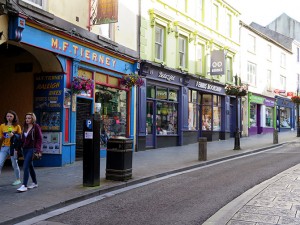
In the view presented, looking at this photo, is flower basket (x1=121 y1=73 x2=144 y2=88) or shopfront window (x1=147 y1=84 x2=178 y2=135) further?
shopfront window (x1=147 y1=84 x2=178 y2=135)

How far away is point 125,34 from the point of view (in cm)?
1581

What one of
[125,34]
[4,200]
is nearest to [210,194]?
[4,200]

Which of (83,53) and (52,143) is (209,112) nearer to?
(83,53)

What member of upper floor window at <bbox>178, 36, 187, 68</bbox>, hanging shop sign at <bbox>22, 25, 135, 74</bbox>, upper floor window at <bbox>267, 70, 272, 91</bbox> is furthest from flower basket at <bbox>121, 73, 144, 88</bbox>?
upper floor window at <bbox>267, 70, 272, 91</bbox>

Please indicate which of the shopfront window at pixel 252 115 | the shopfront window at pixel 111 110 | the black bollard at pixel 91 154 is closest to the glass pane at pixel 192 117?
the shopfront window at pixel 111 110

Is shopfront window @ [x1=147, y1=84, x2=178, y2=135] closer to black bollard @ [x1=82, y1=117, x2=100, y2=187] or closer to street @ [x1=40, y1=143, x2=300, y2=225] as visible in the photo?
street @ [x1=40, y1=143, x2=300, y2=225]

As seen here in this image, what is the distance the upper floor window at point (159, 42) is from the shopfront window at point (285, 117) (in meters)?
22.5

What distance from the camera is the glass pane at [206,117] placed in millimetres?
23844

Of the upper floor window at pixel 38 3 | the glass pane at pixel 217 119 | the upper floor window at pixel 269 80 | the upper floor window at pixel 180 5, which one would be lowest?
the glass pane at pixel 217 119

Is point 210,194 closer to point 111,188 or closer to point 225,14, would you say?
point 111,188

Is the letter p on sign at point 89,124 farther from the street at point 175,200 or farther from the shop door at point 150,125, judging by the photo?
the shop door at point 150,125

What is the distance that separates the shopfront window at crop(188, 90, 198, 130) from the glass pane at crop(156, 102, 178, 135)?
5.98 ft

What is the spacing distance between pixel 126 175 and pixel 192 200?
232 centimetres

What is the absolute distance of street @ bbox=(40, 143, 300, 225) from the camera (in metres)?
6.11
